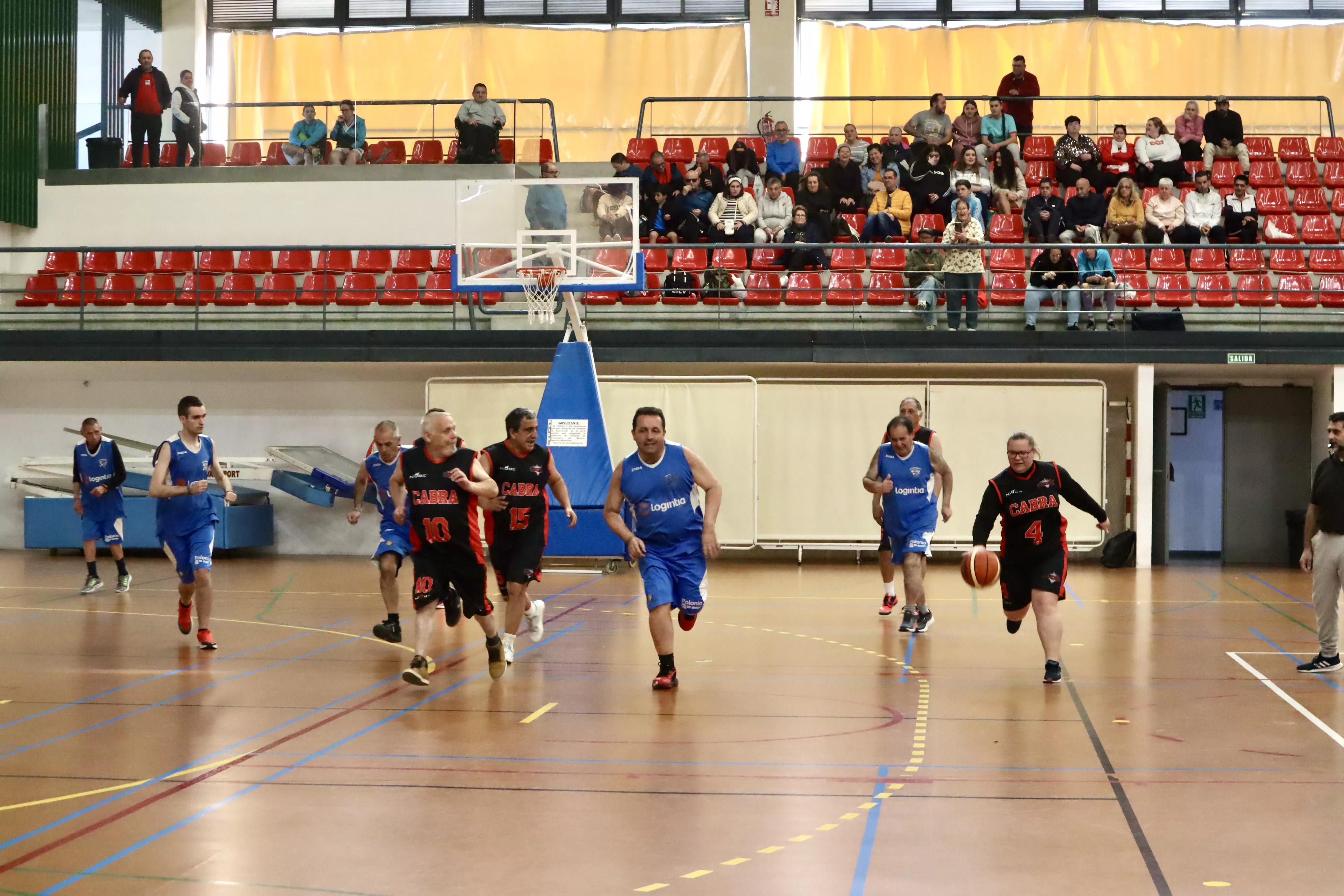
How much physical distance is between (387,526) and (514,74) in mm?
16857

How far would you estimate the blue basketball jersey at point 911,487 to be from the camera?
12.5 meters

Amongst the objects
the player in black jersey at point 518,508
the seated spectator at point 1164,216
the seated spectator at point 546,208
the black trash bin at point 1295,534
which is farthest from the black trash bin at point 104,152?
the black trash bin at point 1295,534

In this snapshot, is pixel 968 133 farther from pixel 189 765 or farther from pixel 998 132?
pixel 189 765

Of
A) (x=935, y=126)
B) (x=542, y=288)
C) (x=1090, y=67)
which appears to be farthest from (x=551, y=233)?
(x=1090, y=67)

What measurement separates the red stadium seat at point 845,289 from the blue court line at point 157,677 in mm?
9863

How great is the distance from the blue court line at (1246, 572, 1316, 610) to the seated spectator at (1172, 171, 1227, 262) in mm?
5058

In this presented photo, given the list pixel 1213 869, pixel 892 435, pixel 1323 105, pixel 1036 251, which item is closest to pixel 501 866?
pixel 1213 869

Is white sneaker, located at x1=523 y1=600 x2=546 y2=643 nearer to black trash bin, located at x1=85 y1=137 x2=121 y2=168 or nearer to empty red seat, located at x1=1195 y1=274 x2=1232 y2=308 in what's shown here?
empty red seat, located at x1=1195 y1=274 x2=1232 y2=308

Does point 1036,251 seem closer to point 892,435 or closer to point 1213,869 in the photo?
point 892,435

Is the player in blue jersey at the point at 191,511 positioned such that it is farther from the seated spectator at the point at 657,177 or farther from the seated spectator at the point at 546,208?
the seated spectator at the point at 657,177

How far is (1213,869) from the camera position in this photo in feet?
17.8

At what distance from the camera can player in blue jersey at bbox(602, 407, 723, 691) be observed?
9.29m

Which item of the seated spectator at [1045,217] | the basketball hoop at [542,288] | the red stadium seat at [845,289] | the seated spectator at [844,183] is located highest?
the seated spectator at [844,183]

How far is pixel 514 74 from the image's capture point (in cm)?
2678
